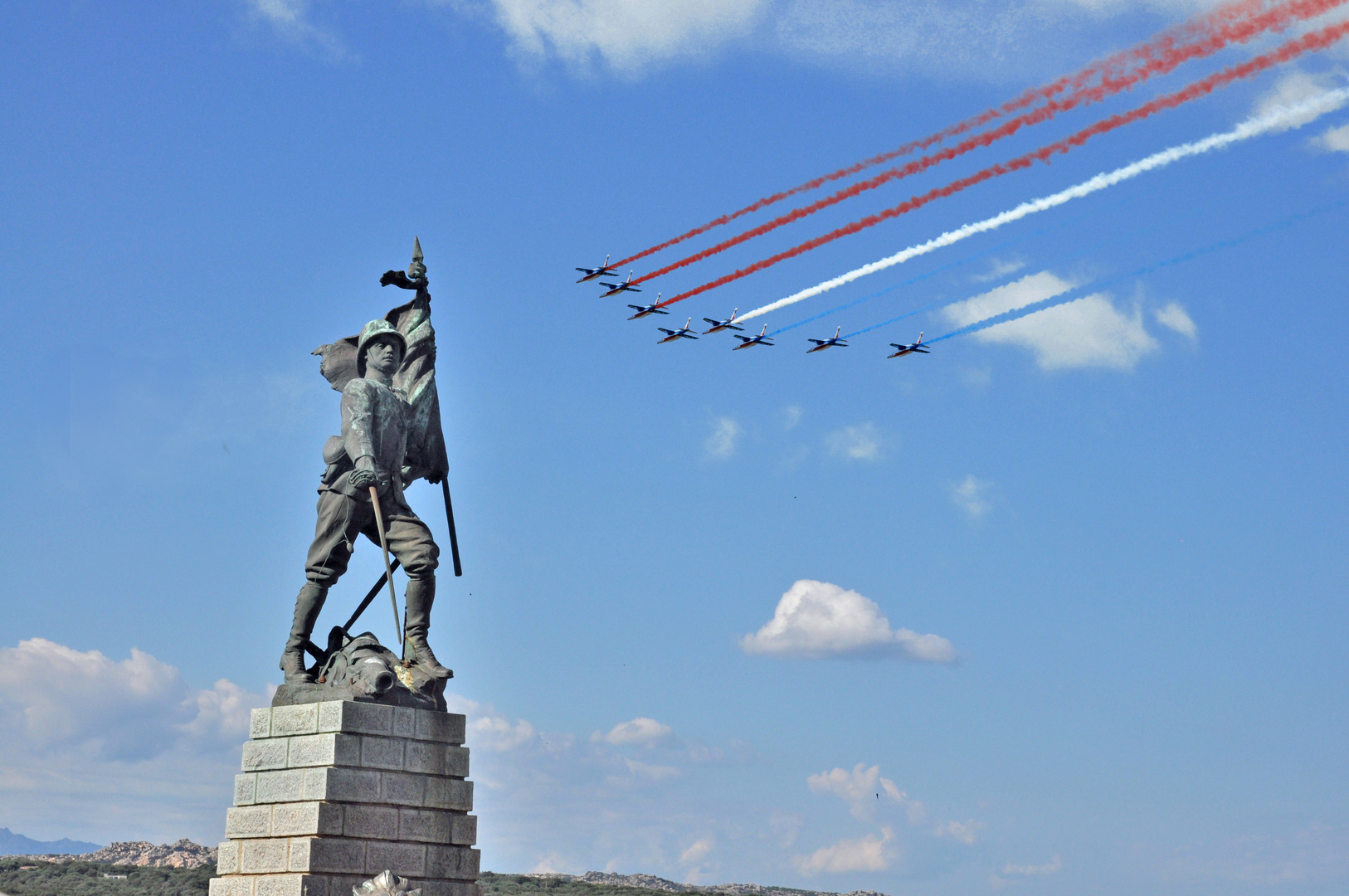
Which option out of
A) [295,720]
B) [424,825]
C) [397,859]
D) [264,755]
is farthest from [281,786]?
[424,825]

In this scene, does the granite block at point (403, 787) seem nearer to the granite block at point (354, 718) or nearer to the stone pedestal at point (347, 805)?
the stone pedestal at point (347, 805)

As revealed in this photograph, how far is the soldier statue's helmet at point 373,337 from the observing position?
26234 millimetres

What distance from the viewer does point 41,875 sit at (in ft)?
160

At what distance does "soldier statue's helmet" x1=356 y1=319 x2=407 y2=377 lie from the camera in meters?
26.2

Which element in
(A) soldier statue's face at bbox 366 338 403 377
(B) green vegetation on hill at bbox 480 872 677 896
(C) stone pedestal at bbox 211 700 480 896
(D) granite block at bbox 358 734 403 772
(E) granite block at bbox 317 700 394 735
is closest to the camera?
(C) stone pedestal at bbox 211 700 480 896

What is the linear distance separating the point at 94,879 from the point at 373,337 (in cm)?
2883

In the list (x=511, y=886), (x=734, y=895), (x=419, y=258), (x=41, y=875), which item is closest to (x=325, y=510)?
(x=419, y=258)

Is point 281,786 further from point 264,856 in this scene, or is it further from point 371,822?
point 371,822

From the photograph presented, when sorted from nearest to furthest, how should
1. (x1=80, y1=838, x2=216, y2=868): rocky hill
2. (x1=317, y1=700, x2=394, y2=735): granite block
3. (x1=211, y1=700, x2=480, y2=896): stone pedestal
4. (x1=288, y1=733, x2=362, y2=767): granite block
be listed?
(x1=211, y1=700, x2=480, y2=896): stone pedestal → (x1=288, y1=733, x2=362, y2=767): granite block → (x1=317, y1=700, x2=394, y2=735): granite block → (x1=80, y1=838, x2=216, y2=868): rocky hill

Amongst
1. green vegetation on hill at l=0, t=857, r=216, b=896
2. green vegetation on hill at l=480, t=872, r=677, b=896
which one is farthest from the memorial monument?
green vegetation on hill at l=480, t=872, r=677, b=896

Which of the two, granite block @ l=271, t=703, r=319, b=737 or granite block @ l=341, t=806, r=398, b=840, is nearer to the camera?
granite block @ l=341, t=806, r=398, b=840

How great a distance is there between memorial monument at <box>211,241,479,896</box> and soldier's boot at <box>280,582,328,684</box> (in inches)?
1.0

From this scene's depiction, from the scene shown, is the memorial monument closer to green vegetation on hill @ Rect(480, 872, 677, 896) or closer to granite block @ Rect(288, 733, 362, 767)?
granite block @ Rect(288, 733, 362, 767)

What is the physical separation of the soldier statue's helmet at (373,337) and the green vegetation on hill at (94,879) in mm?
20217
